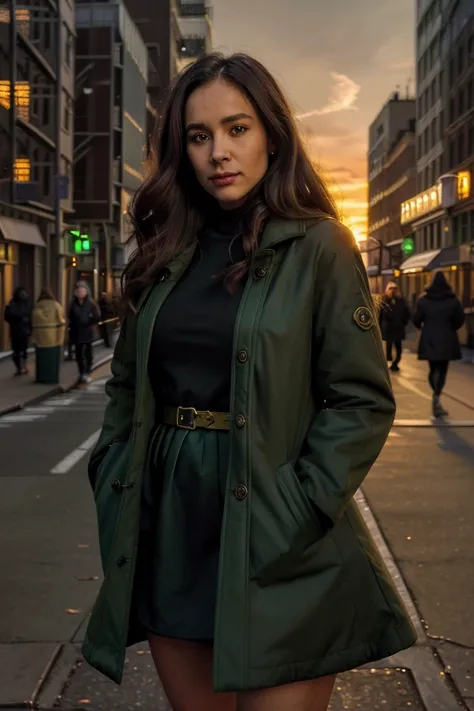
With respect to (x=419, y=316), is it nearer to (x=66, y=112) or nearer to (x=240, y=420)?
(x=240, y=420)

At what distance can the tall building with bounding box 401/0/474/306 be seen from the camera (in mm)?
→ 41125

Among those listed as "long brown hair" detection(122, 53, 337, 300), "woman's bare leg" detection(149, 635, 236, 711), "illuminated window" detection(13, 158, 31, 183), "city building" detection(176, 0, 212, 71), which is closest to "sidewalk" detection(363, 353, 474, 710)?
"woman's bare leg" detection(149, 635, 236, 711)

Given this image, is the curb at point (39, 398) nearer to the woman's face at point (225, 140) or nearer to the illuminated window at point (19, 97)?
the woman's face at point (225, 140)

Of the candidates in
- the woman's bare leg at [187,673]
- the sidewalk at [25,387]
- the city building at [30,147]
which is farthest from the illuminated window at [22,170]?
the woman's bare leg at [187,673]

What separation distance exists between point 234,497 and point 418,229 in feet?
198

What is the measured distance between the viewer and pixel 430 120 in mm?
59469

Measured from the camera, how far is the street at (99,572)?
11.7 feet

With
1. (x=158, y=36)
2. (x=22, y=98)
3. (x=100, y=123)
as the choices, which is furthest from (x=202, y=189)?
(x=158, y=36)

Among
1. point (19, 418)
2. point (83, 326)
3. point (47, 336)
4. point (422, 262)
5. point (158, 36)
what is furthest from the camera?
point (158, 36)

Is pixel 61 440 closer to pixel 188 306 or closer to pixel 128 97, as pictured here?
pixel 188 306

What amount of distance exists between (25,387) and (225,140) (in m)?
15.9

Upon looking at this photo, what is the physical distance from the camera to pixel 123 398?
2287mm

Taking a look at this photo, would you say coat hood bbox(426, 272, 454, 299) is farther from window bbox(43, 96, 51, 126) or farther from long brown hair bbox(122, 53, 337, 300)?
window bbox(43, 96, 51, 126)

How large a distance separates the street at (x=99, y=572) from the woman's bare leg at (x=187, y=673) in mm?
1452
